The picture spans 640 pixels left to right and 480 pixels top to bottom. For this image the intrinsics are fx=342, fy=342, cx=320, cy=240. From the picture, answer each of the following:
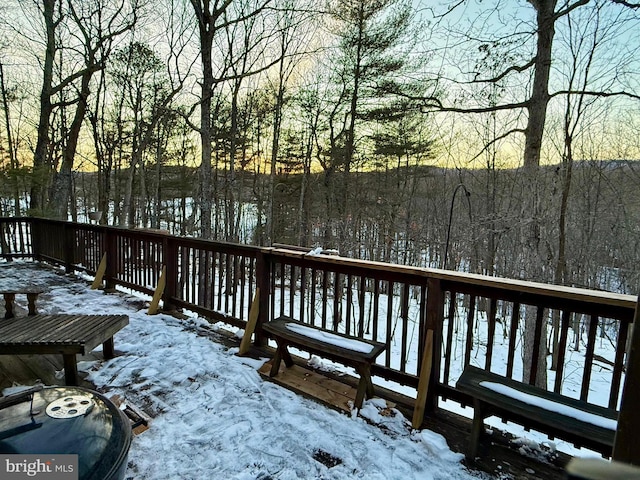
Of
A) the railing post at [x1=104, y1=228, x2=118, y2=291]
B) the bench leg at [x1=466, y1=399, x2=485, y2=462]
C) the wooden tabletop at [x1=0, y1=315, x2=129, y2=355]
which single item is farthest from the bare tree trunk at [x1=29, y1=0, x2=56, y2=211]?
the bench leg at [x1=466, y1=399, x2=485, y2=462]

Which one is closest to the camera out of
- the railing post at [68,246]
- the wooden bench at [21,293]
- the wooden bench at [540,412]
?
the wooden bench at [540,412]

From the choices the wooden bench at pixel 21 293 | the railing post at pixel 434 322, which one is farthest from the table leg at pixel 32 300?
the railing post at pixel 434 322

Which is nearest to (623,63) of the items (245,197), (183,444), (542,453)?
(542,453)

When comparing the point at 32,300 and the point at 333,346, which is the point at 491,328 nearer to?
the point at 333,346

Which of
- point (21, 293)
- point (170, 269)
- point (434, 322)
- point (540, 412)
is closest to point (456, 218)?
point (170, 269)

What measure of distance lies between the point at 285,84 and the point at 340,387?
11600 millimetres

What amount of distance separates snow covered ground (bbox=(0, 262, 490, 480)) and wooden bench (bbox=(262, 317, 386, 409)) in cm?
18

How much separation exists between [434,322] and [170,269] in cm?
333

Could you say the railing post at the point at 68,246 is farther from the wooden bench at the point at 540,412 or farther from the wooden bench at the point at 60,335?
the wooden bench at the point at 540,412

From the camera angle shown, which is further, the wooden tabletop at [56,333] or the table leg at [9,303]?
the table leg at [9,303]

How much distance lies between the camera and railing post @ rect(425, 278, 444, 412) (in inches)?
91.2

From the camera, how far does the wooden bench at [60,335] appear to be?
2277 mm

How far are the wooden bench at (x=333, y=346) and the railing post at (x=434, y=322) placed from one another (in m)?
0.36

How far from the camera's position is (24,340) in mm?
2287
